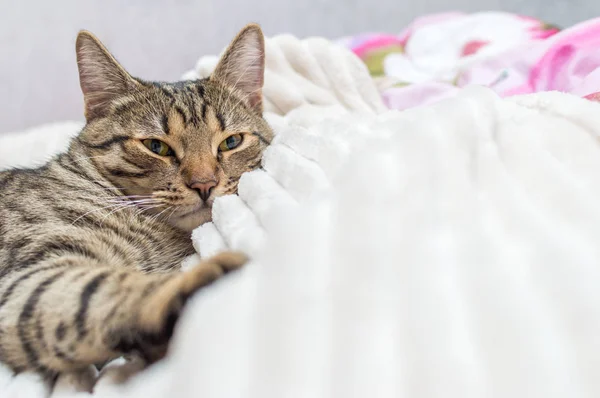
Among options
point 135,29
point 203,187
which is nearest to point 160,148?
point 203,187

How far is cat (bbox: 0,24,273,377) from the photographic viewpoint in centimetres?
57

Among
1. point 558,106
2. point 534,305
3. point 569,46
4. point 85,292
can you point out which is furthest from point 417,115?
point 569,46

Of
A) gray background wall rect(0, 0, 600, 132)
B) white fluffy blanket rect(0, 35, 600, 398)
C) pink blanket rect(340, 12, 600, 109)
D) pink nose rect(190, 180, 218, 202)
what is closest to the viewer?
white fluffy blanket rect(0, 35, 600, 398)

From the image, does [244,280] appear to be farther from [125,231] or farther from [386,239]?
[125,231]

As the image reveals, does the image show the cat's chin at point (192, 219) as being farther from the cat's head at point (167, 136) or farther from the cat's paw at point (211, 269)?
the cat's paw at point (211, 269)

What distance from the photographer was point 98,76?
101cm

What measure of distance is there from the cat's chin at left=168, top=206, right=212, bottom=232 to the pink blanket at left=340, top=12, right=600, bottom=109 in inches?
30.0

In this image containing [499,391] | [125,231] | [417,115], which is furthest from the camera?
[125,231]

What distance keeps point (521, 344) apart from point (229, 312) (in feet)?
1.00

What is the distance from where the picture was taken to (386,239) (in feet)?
1.82

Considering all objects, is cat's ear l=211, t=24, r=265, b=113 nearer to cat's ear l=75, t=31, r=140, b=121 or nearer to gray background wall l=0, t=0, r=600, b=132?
cat's ear l=75, t=31, r=140, b=121

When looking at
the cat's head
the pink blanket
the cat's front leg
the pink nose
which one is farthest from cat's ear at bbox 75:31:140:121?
the pink blanket

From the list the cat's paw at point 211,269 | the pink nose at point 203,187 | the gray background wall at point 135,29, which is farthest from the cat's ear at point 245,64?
the gray background wall at point 135,29

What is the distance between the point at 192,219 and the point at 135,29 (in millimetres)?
1369
